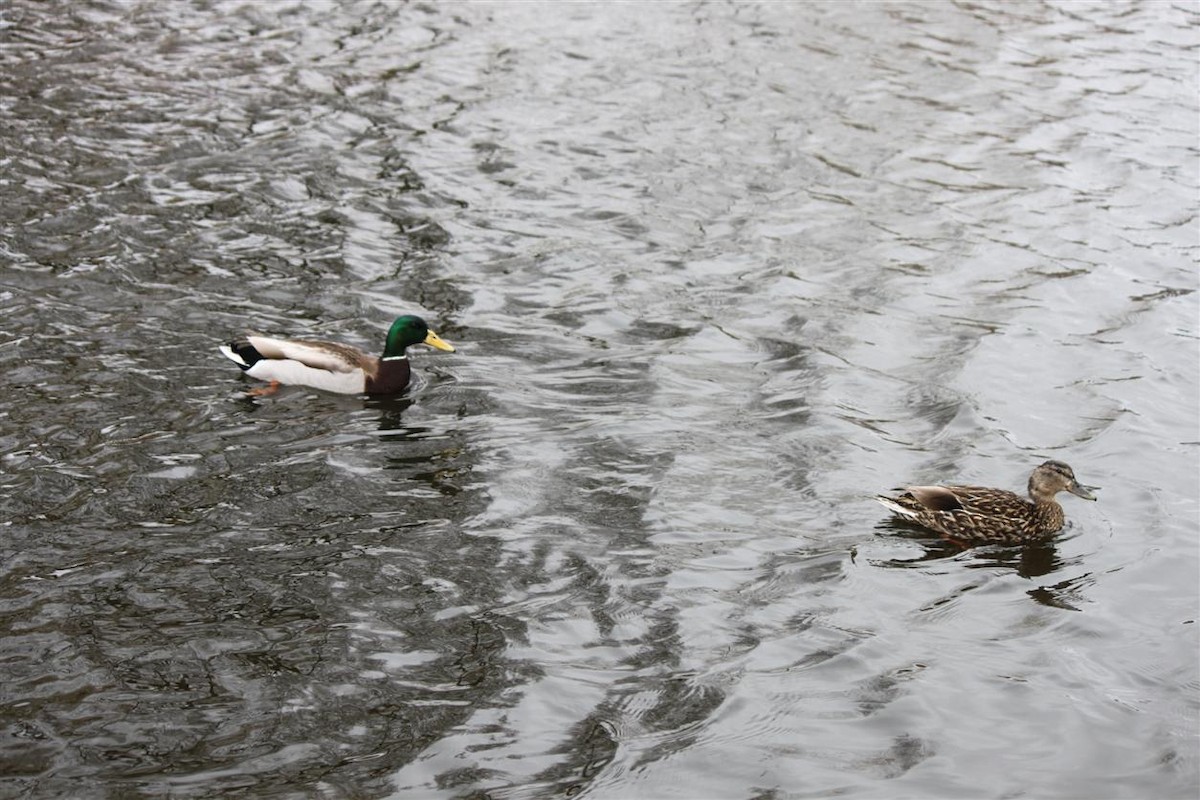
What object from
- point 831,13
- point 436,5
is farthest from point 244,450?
point 831,13

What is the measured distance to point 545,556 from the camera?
364 inches

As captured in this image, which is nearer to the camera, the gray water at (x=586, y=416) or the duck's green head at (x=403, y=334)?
the gray water at (x=586, y=416)

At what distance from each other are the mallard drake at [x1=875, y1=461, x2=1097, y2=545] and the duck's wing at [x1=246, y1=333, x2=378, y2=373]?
425 cm

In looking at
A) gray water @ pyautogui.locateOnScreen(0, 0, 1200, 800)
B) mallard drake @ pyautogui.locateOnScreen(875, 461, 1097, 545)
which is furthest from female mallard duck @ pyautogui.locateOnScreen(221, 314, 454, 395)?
mallard drake @ pyautogui.locateOnScreen(875, 461, 1097, 545)

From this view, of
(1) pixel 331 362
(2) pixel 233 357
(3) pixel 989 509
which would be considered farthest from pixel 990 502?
(2) pixel 233 357

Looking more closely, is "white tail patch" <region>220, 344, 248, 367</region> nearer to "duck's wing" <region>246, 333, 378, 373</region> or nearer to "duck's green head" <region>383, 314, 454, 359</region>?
"duck's wing" <region>246, 333, 378, 373</region>

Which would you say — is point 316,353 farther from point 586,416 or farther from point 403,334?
point 586,416

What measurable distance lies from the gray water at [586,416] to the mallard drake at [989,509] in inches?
7.6

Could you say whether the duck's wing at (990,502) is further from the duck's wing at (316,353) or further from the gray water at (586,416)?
the duck's wing at (316,353)

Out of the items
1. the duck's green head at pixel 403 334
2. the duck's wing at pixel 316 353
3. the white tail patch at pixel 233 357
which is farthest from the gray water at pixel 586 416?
the duck's green head at pixel 403 334

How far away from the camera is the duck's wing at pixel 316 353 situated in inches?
441

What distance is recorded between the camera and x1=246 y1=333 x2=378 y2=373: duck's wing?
1121cm

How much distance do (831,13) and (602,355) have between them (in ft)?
39.9

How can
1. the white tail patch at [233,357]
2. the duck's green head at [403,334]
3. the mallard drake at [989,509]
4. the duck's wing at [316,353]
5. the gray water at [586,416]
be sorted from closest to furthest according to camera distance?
the gray water at [586,416]
the mallard drake at [989,509]
the duck's wing at [316,353]
the white tail patch at [233,357]
the duck's green head at [403,334]
